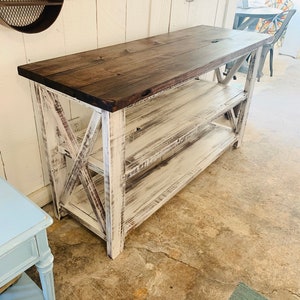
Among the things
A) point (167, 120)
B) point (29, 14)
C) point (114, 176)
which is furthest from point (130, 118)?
point (29, 14)

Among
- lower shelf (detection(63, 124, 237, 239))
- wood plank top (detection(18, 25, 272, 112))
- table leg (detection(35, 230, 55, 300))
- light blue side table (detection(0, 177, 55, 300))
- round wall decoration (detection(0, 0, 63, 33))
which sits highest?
round wall decoration (detection(0, 0, 63, 33))

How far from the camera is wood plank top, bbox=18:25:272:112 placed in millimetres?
1108

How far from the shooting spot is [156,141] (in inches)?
60.4

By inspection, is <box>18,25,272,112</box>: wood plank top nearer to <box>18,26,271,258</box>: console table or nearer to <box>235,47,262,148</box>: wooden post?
<box>18,26,271,258</box>: console table

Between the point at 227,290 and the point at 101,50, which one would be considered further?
the point at 101,50

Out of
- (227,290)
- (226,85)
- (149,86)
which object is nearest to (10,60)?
(149,86)

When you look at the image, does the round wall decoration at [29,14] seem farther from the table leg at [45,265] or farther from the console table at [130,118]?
the table leg at [45,265]

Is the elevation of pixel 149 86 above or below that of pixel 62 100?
above

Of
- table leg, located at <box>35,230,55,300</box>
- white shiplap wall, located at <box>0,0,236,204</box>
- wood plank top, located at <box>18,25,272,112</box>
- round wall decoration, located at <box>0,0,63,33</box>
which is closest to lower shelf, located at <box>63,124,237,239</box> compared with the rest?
white shiplap wall, located at <box>0,0,236,204</box>

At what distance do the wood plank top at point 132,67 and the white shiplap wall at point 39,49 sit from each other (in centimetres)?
8

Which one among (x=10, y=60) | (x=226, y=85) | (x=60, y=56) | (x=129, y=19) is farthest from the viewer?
(x=226, y=85)

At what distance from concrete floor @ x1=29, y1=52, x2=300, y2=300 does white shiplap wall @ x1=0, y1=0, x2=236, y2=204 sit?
35 cm

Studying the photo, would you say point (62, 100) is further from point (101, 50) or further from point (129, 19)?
point (129, 19)

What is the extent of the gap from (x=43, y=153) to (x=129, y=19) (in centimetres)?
86
